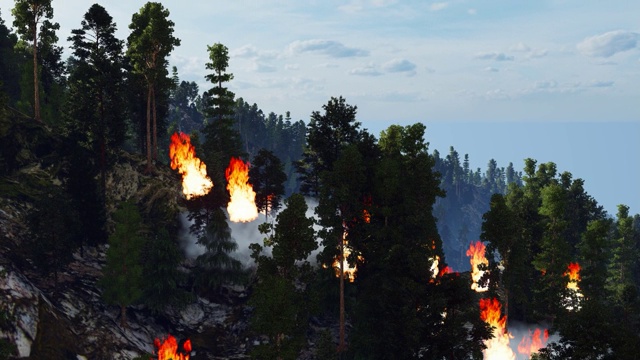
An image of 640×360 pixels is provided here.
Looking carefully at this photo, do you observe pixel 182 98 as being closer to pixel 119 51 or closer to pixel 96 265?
pixel 119 51

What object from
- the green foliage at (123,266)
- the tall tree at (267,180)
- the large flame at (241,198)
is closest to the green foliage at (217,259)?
the large flame at (241,198)

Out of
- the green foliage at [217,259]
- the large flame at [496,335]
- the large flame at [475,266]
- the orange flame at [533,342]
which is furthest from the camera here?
the large flame at [475,266]

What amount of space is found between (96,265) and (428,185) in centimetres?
2712

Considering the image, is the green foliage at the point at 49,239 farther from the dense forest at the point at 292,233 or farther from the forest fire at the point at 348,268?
the forest fire at the point at 348,268

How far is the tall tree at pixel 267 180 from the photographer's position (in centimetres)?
5634

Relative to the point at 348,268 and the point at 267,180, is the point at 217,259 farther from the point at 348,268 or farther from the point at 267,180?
the point at 348,268

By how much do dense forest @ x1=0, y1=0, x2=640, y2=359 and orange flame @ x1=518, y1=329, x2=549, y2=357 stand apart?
1.98 m

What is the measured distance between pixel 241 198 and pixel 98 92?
54.0ft

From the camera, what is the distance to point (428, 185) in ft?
145

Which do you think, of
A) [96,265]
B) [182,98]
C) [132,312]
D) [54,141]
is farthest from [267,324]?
[182,98]

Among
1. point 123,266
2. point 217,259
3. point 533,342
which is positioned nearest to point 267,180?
point 217,259

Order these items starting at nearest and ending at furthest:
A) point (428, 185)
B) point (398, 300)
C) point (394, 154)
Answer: point (398, 300), point (428, 185), point (394, 154)

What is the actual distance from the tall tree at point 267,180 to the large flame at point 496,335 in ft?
72.2

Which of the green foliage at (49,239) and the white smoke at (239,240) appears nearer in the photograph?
the green foliage at (49,239)
